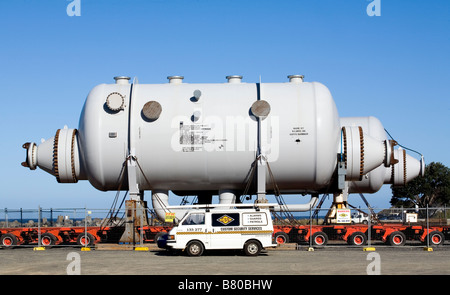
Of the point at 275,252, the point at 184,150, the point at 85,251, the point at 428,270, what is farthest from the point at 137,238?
the point at 428,270

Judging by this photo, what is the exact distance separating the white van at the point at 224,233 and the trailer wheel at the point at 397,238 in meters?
8.31

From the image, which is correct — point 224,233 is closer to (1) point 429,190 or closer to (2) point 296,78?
(2) point 296,78

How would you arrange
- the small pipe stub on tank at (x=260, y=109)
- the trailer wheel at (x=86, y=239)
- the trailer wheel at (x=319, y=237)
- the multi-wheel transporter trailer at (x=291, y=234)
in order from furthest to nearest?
the trailer wheel at (x=86, y=239)
the multi-wheel transporter trailer at (x=291, y=234)
the trailer wheel at (x=319, y=237)
the small pipe stub on tank at (x=260, y=109)

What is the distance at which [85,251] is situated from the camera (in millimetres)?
29625

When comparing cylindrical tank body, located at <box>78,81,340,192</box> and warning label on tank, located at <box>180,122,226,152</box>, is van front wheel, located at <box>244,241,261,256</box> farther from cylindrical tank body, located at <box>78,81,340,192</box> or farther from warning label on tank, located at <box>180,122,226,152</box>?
warning label on tank, located at <box>180,122,226,152</box>

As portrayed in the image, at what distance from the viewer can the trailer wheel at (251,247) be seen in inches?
1030

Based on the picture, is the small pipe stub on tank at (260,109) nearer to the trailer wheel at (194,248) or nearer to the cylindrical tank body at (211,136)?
the cylindrical tank body at (211,136)

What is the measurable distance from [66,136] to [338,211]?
12.9 m

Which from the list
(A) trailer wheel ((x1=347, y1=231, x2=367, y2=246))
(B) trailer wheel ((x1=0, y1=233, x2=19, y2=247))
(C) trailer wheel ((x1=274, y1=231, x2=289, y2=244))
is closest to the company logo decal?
(C) trailer wheel ((x1=274, y1=231, x2=289, y2=244))

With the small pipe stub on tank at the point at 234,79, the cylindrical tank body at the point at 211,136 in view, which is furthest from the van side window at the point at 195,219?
the small pipe stub on tank at the point at 234,79

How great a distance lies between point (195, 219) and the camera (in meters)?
26.3

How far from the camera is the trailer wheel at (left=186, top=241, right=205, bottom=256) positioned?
26.3 metres

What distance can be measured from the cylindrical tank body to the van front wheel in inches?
184
